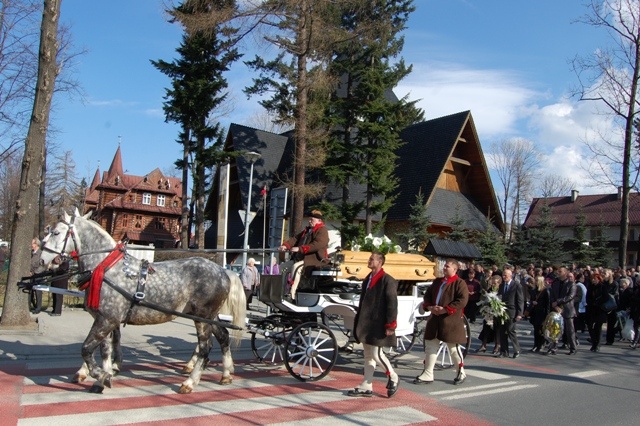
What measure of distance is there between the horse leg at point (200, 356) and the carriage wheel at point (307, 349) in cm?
119

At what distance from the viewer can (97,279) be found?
760cm

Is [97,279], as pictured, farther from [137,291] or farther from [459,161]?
[459,161]

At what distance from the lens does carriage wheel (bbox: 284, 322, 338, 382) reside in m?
8.62

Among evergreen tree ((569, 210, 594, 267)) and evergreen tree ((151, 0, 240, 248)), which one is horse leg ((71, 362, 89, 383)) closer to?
evergreen tree ((151, 0, 240, 248))

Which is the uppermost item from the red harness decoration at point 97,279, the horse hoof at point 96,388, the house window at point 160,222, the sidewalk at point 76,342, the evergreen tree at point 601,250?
the house window at point 160,222

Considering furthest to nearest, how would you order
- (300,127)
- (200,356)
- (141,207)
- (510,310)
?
(141,207)
(300,127)
(510,310)
(200,356)

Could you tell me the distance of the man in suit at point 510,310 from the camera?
12609 mm

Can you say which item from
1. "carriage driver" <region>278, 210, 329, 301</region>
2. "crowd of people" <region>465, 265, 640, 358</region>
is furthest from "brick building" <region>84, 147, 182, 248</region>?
"carriage driver" <region>278, 210, 329, 301</region>

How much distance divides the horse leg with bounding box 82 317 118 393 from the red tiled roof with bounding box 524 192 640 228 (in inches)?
2161

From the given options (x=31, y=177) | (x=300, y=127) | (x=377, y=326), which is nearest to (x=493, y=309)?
(x=377, y=326)

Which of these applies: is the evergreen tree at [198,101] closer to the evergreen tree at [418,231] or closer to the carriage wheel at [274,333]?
the evergreen tree at [418,231]

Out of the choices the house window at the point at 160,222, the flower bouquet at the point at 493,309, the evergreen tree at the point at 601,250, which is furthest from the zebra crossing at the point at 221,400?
the house window at the point at 160,222

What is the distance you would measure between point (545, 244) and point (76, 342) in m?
26.1

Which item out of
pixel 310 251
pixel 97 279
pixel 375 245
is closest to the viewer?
pixel 97 279
